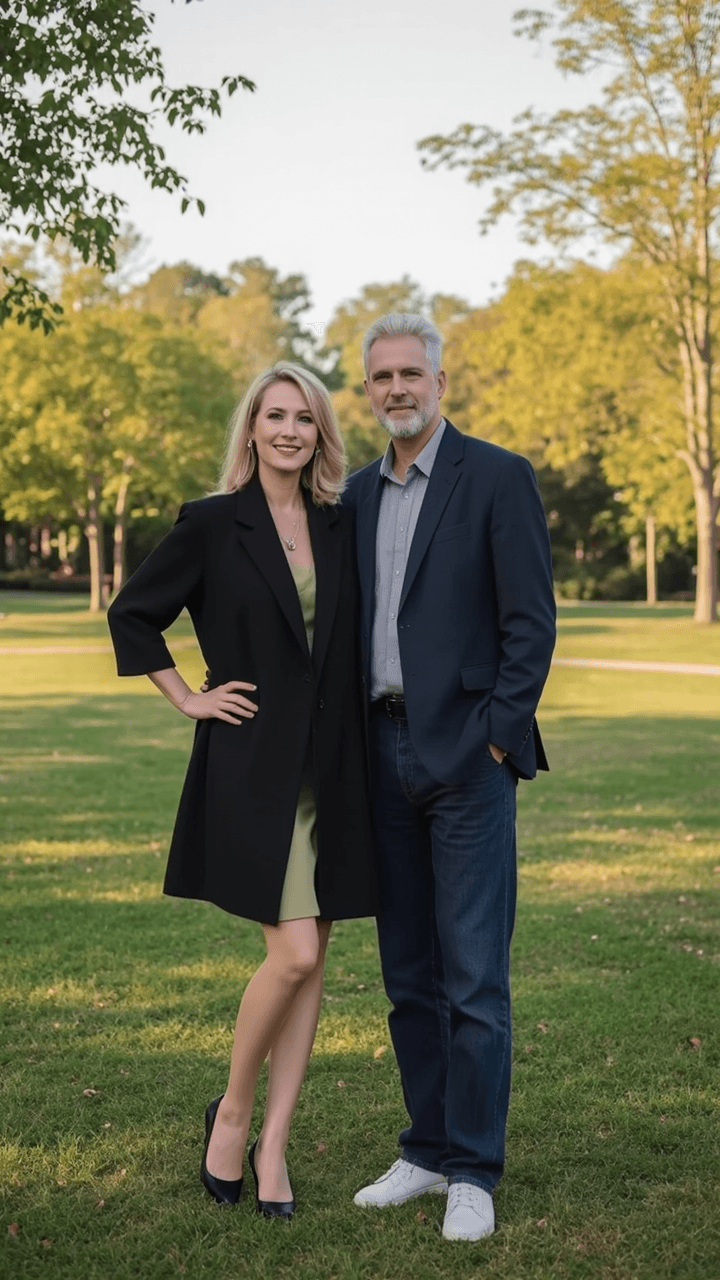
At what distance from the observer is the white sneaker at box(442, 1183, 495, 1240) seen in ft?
11.8

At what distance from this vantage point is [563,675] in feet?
76.0

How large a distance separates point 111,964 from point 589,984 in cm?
216

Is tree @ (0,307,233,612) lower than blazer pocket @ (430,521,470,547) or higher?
higher

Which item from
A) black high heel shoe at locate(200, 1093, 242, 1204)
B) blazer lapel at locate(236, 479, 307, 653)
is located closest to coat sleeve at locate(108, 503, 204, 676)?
blazer lapel at locate(236, 479, 307, 653)

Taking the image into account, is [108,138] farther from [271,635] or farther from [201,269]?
[201,269]

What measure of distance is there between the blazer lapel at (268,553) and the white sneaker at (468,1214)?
1511mm

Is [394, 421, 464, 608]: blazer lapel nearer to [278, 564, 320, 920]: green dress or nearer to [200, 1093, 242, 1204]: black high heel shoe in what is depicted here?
[278, 564, 320, 920]: green dress

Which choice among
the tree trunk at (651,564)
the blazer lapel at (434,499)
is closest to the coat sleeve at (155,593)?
the blazer lapel at (434,499)

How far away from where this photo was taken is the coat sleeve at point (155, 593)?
12.4ft

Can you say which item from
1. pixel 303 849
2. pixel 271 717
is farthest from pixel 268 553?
pixel 303 849

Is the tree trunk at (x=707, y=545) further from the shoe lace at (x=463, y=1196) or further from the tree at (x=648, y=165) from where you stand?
the shoe lace at (x=463, y=1196)

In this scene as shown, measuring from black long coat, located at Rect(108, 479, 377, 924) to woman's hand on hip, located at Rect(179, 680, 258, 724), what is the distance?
0.03 meters

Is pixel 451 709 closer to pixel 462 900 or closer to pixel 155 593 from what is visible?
pixel 462 900

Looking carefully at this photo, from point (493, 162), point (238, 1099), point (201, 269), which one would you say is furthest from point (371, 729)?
point (201, 269)
